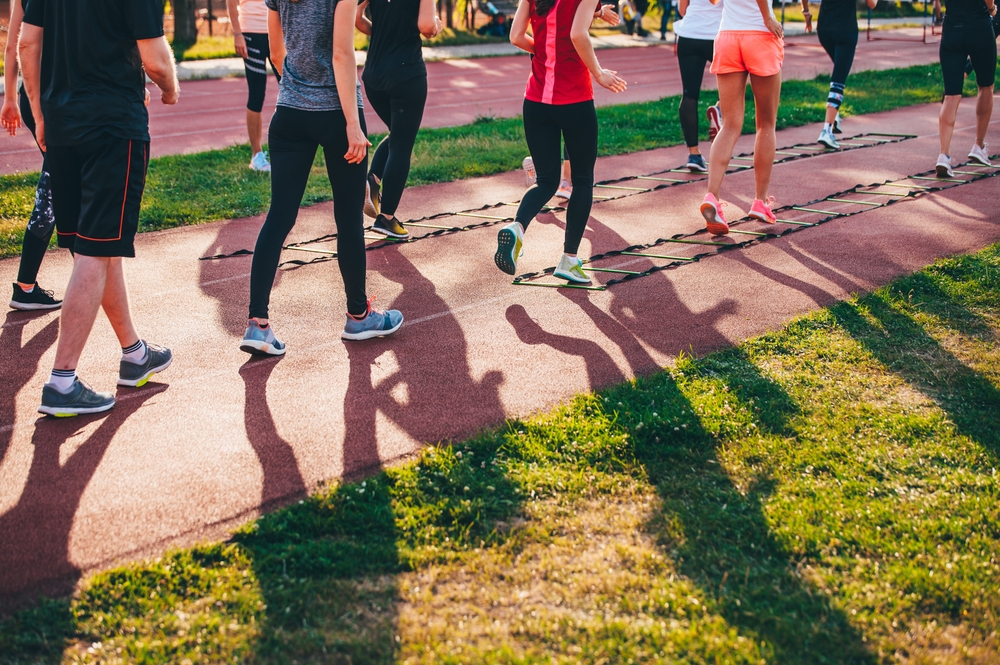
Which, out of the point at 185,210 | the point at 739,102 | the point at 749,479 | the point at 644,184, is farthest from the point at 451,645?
the point at 644,184

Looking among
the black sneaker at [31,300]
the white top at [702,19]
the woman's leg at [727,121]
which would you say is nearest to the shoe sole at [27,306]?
the black sneaker at [31,300]

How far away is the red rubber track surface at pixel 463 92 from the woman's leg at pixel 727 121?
6.27 metres

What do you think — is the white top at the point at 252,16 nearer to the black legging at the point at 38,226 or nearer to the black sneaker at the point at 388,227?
the black sneaker at the point at 388,227

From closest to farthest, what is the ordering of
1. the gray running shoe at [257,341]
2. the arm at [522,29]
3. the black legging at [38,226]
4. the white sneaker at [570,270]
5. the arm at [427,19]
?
the gray running shoe at [257,341]
the black legging at [38,226]
the arm at [522,29]
the white sneaker at [570,270]
the arm at [427,19]

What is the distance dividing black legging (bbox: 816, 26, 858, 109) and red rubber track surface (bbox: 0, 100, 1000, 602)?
8.49 ft

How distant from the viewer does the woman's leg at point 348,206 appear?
4.47m

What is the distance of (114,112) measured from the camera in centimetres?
396

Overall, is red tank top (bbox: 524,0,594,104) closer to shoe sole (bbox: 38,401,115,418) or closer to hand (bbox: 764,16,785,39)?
hand (bbox: 764,16,785,39)

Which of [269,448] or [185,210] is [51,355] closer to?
[269,448]

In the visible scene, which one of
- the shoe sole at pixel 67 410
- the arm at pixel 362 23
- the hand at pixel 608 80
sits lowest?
the shoe sole at pixel 67 410

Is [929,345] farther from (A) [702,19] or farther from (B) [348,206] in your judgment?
(A) [702,19]

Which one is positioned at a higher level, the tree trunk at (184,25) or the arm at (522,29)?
the tree trunk at (184,25)

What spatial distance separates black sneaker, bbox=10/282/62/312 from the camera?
5.50m

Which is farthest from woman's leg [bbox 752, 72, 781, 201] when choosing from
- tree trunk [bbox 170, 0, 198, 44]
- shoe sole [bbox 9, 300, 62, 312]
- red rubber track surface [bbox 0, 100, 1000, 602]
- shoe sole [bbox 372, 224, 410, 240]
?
tree trunk [bbox 170, 0, 198, 44]
